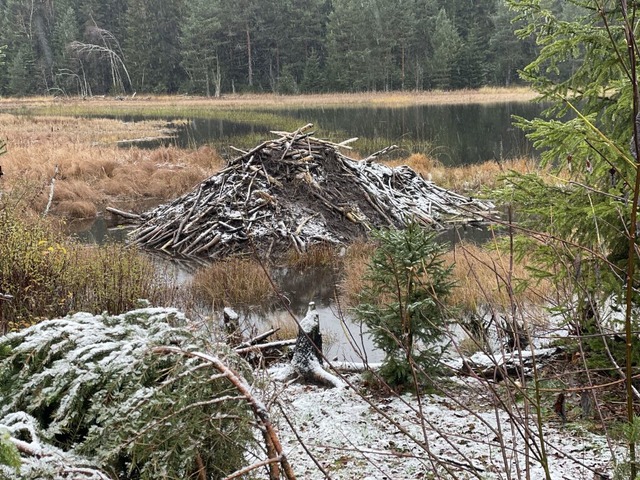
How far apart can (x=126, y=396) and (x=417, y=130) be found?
29616 mm

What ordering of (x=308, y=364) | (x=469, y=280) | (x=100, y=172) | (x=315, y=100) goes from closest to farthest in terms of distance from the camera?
(x=308, y=364), (x=469, y=280), (x=100, y=172), (x=315, y=100)

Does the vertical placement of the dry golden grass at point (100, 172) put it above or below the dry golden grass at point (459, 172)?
above

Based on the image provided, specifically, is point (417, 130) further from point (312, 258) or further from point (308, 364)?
point (308, 364)

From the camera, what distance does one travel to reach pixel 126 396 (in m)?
2.65

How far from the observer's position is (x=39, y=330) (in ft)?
9.77

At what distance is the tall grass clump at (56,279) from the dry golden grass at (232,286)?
122 centimetres

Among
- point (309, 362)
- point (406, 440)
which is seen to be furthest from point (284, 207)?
point (406, 440)

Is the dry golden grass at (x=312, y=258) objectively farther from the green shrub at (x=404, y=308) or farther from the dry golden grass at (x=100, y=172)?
the dry golden grass at (x=100, y=172)

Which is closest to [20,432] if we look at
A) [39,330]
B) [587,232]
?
[39,330]

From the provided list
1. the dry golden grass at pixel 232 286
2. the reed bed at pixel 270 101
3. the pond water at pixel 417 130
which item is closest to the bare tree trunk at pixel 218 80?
the reed bed at pixel 270 101

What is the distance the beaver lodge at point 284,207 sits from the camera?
12.4m

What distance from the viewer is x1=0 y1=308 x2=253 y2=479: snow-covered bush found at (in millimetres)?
2498

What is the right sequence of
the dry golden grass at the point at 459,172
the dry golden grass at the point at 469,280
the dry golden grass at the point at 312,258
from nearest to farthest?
the dry golden grass at the point at 469,280 → the dry golden grass at the point at 312,258 → the dry golden grass at the point at 459,172

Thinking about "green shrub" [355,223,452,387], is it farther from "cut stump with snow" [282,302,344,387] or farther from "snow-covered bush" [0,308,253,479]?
"snow-covered bush" [0,308,253,479]
